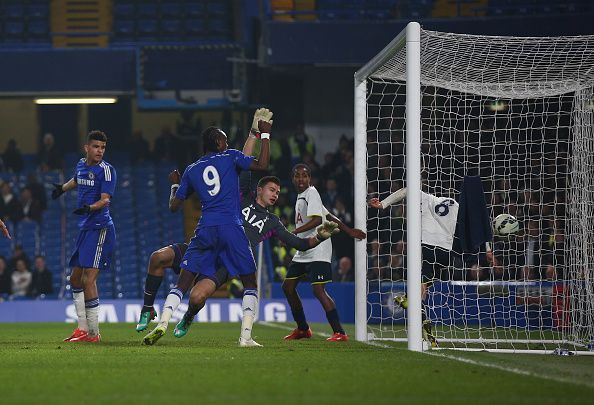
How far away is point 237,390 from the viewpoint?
22.9 ft

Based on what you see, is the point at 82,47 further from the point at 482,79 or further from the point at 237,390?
the point at 237,390

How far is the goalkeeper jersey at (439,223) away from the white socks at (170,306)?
2681 millimetres

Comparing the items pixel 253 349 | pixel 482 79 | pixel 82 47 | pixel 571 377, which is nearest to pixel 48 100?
pixel 82 47

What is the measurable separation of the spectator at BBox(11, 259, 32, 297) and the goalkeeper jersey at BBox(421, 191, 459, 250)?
13.5 m

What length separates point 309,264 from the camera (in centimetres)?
1329

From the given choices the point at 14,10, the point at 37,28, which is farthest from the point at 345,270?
the point at 14,10

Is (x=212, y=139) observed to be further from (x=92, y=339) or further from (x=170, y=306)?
(x=92, y=339)

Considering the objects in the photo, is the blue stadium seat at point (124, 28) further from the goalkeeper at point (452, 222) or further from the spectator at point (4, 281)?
the goalkeeper at point (452, 222)

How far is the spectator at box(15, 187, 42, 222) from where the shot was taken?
26.1 metres

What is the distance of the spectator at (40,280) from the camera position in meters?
23.6

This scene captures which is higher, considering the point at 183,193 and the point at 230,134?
the point at 230,134

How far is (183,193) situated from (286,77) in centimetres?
1792

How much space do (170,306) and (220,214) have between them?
3.25ft

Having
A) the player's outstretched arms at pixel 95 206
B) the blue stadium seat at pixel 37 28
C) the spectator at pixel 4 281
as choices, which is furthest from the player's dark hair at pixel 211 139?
the blue stadium seat at pixel 37 28
